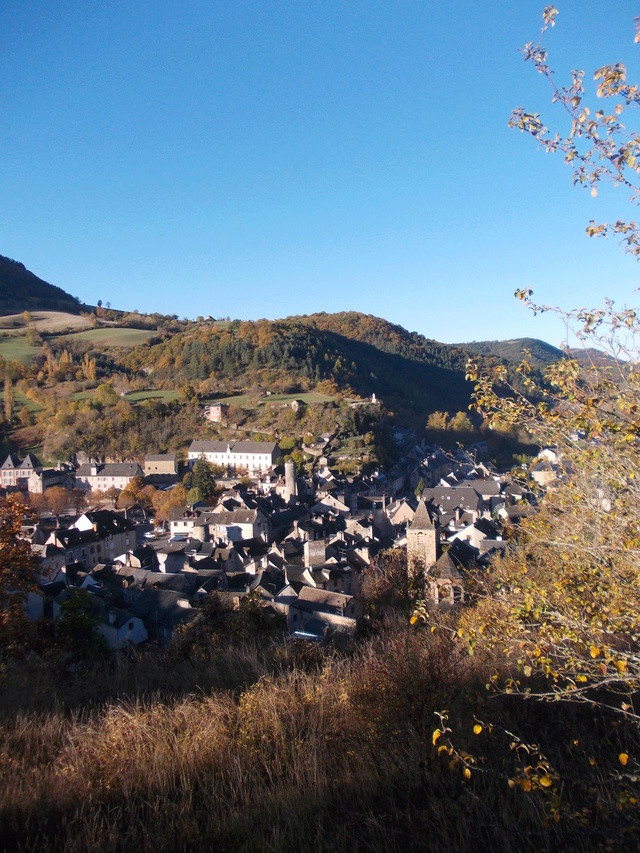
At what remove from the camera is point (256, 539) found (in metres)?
26.2

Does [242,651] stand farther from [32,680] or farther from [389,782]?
[389,782]

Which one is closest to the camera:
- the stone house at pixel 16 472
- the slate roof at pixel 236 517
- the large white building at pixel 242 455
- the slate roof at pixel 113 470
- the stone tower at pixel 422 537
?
the stone tower at pixel 422 537

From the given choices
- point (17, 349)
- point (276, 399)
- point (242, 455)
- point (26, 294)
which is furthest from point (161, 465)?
point (26, 294)

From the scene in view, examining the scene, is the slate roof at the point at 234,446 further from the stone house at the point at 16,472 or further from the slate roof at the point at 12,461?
the slate roof at the point at 12,461

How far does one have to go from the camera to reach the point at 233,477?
47.3 m

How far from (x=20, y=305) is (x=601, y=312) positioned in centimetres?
12145

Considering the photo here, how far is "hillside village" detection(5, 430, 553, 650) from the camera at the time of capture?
13.4 m

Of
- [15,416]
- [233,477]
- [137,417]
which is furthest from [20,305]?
[233,477]

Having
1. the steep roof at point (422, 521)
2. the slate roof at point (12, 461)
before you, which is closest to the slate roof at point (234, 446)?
the slate roof at point (12, 461)

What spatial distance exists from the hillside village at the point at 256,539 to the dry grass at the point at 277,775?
1.63m

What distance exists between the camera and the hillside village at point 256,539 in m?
13.4

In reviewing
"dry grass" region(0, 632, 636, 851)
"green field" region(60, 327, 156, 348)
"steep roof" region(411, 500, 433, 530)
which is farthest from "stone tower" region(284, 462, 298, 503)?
"green field" region(60, 327, 156, 348)

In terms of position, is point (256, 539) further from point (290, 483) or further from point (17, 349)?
point (17, 349)

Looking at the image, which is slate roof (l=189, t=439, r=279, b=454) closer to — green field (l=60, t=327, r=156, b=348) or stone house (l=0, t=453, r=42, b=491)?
stone house (l=0, t=453, r=42, b=491)
